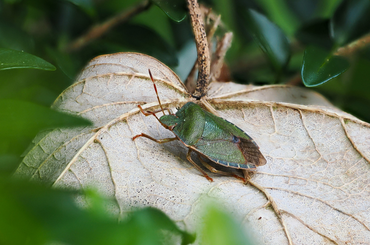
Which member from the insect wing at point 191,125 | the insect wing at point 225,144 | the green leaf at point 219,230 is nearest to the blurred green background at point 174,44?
the insect wing at point 225,144

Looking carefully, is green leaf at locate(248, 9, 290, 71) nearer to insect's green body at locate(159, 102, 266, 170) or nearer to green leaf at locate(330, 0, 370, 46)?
green leaf at locate(330, 0, 370, 46)

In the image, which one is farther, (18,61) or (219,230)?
(18,61)

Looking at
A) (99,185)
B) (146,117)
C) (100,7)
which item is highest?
(100,7)

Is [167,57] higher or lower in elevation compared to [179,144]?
higher

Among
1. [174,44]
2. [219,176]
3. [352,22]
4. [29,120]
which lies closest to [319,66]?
[352,22]

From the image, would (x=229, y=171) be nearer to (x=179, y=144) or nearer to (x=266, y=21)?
(x=179, y=144)

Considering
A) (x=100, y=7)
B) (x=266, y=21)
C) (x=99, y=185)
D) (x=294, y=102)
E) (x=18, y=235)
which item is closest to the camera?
(x=18, y=235)

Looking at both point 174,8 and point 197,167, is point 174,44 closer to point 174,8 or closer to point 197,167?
point 174,8

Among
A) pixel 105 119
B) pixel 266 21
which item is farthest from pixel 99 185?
pixel 266 21
